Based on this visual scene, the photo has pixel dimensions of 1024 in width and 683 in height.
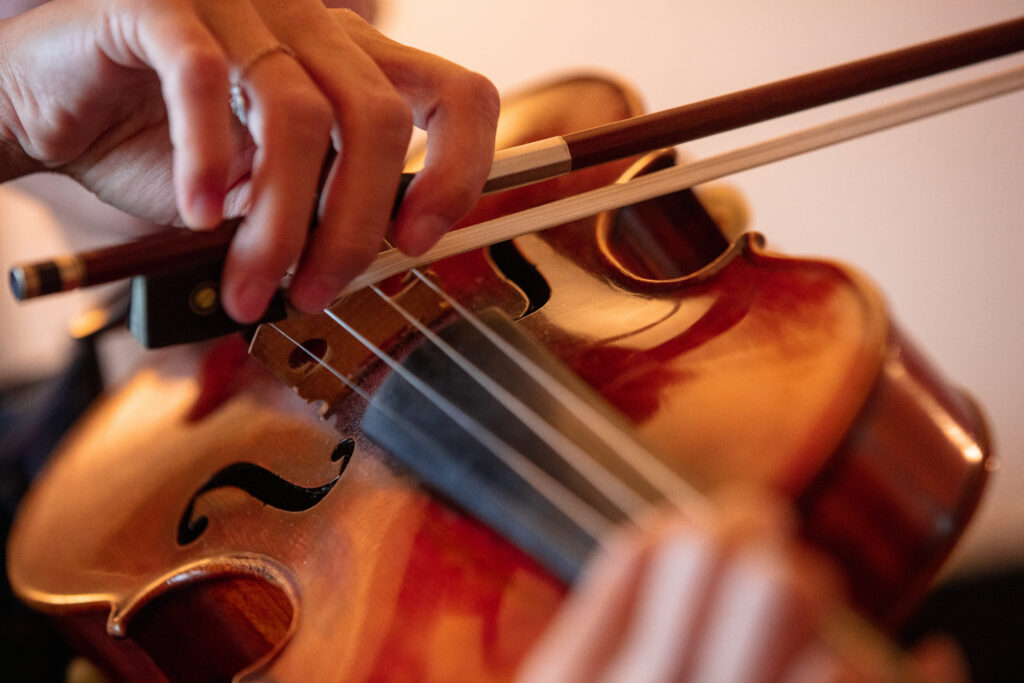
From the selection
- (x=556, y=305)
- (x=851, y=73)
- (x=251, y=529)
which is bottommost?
(x=251, y=529)

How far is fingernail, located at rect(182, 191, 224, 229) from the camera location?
1.17ft

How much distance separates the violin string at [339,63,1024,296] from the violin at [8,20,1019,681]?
4 cm

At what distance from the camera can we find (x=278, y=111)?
37 cm

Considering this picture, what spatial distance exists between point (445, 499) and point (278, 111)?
0.65ft

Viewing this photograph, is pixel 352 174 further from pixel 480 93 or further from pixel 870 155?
pixel 870 155

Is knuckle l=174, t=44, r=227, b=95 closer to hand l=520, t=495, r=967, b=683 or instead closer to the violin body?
the violin body

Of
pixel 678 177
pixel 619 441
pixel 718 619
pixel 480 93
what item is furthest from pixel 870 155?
pixel 718 619

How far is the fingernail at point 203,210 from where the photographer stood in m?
0.36

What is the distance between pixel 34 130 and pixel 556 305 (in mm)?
354

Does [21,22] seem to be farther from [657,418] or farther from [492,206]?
[657,418]

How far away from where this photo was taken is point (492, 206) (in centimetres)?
58

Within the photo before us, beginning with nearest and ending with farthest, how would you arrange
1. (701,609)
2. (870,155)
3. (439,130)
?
(701,609)
(439,130)
(870,155)

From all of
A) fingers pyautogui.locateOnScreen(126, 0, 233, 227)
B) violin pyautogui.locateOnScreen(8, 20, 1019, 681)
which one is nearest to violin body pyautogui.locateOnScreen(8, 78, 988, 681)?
violin pyautogui.locateOnScreen(8, 20, 1019, 681)

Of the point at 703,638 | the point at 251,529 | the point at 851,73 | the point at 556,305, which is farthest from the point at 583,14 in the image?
the point at 703,638
